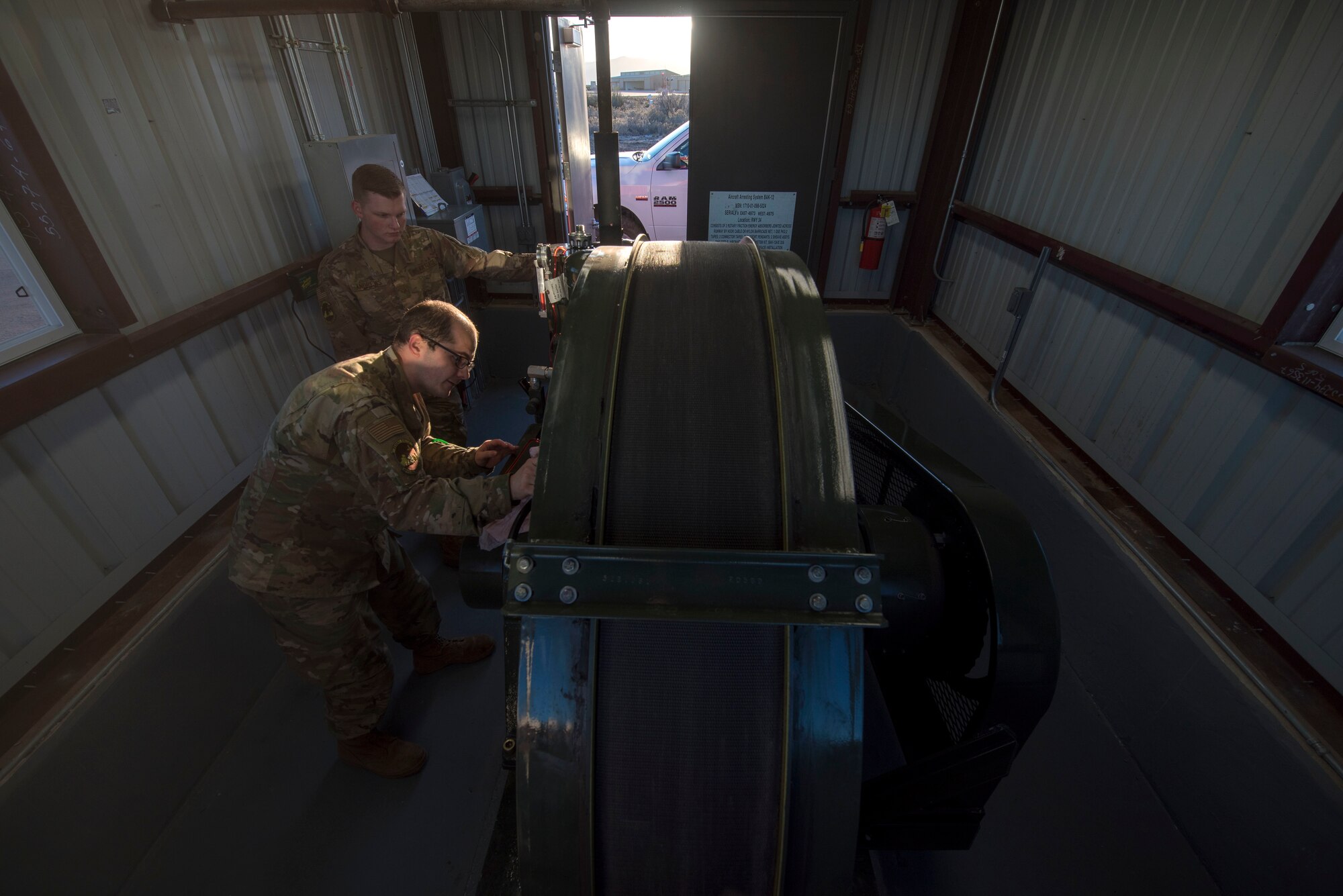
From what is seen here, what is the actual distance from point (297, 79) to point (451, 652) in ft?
9.89

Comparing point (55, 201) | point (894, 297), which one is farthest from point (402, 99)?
point (894, 297)

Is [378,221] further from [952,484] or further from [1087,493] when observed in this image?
[1087,493]

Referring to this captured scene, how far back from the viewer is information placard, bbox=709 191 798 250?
4.69 m

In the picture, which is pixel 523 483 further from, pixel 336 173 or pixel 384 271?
pixel 336 173

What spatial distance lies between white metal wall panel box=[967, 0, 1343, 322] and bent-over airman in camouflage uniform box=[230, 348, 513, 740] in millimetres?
2839

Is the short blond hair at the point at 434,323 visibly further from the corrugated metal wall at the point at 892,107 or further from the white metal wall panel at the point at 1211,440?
the corrugated metal wall at the point at 892,107

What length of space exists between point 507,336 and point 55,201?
3259 millimetres

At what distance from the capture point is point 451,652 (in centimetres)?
259

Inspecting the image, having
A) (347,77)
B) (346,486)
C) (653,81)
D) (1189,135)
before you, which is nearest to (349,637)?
(346,486)

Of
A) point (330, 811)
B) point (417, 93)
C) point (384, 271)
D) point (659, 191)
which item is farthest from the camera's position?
point (659, 191)

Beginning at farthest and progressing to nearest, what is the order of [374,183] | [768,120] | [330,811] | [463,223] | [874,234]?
[874,234] → [768,120] → [463,223] → [374,183] → [330,811]

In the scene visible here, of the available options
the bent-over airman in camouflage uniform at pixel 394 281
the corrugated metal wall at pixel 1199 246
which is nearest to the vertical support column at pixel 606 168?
the bent-over airman in camouflage uniform at pixel 394 281

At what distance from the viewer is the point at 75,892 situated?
5.56 feet

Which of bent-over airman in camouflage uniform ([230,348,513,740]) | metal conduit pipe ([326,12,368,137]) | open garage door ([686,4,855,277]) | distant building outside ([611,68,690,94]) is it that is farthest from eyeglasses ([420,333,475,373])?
distant building outside ([611,68,690,94])
